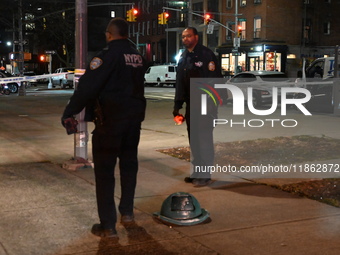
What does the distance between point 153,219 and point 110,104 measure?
1377mm

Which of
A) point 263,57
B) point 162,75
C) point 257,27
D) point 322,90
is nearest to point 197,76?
point 322,90

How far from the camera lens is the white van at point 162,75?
4612cm

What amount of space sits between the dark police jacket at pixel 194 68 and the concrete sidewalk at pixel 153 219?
4.10ft

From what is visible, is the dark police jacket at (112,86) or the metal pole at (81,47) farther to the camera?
the metal pole at (81,47)

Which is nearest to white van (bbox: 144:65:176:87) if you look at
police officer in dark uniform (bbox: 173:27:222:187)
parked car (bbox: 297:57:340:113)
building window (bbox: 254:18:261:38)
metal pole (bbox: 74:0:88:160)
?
building window (bbox: 254:18:261:38)

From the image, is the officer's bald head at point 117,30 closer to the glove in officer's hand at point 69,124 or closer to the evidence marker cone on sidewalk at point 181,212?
the glove in officer's hand at point 69,124

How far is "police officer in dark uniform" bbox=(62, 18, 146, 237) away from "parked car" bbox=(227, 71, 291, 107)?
51.2ft

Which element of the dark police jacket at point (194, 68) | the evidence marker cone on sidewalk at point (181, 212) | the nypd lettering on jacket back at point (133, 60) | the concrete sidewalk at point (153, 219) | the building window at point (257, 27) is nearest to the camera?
the concrete sidewalk at point (153, 219)

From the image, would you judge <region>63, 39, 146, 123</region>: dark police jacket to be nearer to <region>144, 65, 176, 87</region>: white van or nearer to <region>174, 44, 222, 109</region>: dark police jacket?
<region>174, 44, 222, 109</region>: dark police jacket

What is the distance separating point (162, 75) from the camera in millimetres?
46812

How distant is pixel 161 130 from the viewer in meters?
13.3

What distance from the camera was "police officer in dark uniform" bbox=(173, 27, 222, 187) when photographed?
22.1ft

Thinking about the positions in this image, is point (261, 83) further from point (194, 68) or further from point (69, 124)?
point (69, 124)

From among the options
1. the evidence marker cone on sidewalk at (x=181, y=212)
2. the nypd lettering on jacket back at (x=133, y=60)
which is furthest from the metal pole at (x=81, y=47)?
the nypd lettering on jacket back at (x=133, y=60)
